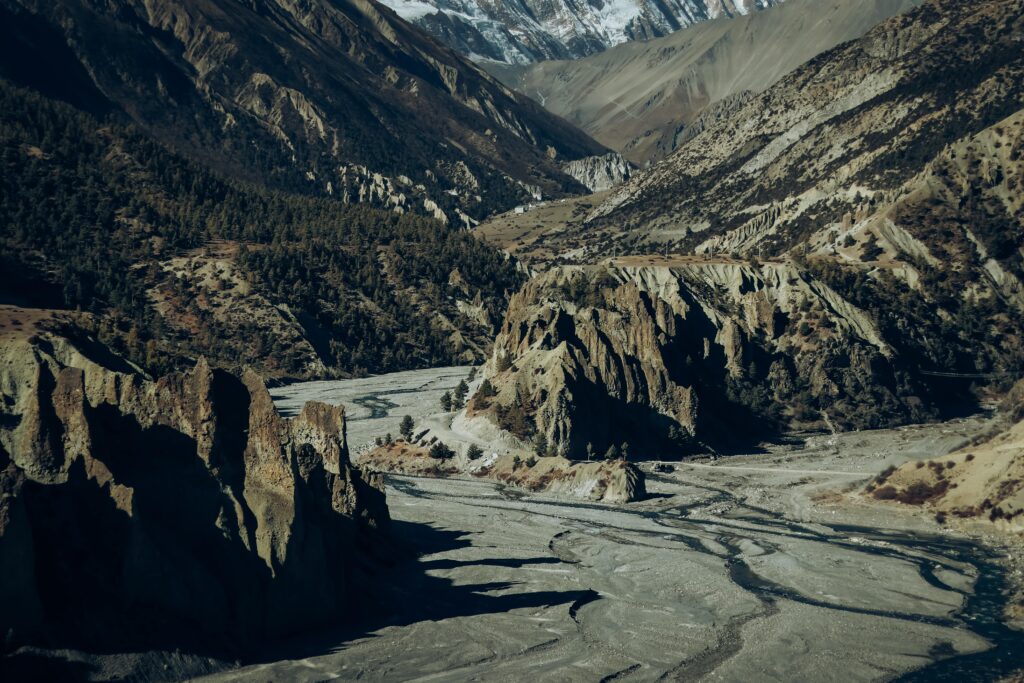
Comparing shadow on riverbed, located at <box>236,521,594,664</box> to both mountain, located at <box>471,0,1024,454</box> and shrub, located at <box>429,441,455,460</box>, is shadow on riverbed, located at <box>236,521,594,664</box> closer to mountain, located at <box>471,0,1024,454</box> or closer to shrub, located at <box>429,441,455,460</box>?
shrub, located at <box>429,441,455,460</box>

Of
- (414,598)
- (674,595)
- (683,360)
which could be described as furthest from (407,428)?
(414,598)

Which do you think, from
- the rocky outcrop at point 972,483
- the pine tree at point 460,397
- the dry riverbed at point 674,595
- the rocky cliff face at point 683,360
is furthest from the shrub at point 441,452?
the rocky outcrop at point 972,483

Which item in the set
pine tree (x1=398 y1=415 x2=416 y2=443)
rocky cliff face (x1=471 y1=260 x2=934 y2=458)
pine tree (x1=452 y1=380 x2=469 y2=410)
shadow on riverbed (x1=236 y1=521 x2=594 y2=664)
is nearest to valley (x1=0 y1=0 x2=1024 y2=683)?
shadow on riverbed (x1=236 y1=521 x2=594 y2=664)

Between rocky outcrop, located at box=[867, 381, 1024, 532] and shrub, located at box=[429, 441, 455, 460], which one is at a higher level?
shrub, located at box=[429, 441, 455, 460]

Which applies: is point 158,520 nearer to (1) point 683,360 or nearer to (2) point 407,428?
(2) point 407,428

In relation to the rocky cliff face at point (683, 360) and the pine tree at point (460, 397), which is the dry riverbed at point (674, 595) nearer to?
the rocky cliff face at point (683, 360)
